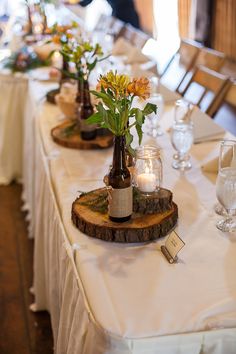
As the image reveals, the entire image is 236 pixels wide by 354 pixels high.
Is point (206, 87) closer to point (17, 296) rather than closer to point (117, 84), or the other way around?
point (17, 296)

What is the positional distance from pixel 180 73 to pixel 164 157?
1.71m

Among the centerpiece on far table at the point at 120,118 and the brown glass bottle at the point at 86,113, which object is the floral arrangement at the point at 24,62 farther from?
the centerpiece on far table at the point at 120,118

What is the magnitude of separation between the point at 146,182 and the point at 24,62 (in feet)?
7.42

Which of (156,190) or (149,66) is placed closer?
(156,190)

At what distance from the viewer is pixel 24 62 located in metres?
3.37

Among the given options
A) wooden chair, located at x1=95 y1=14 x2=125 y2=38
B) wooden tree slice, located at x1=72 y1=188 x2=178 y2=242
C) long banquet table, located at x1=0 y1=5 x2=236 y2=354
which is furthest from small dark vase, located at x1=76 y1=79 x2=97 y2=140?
wooden chair, located at x1=95 y1=14 x2=125 y2=38

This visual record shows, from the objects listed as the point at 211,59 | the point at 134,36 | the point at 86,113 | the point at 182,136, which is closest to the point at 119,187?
the point at 182,136

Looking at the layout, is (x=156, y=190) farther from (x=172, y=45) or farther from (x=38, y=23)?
(x=38, y=23)

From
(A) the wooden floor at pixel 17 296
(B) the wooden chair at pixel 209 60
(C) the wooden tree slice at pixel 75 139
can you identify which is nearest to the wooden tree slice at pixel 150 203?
(C) the wooden tree slice at pixel 75 139

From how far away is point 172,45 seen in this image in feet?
13.1

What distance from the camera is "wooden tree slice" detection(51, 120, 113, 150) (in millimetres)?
1927

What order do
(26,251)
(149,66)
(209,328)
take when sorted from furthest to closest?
(149,66) < (26,251) < (209,328)

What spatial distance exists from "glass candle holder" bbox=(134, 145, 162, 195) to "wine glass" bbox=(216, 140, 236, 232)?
0.16 m

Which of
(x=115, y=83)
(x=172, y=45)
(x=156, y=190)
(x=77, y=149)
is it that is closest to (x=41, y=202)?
(x=77, y=149)
